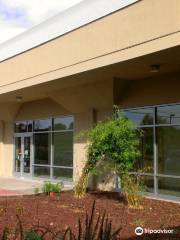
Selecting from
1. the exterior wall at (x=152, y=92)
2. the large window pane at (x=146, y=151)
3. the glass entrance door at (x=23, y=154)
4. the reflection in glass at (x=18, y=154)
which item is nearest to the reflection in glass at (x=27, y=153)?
the glass entrance door at (x=23, y=154)

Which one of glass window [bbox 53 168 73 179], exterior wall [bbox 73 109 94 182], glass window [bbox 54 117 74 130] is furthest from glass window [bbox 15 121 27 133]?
exterior wall [bbox 73 109 94 182]

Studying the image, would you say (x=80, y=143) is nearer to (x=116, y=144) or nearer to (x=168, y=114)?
(x=168, y=114)

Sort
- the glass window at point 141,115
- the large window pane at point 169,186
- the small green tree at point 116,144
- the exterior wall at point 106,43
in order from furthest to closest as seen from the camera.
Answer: the glass window at point 141,115 < the large window pane at point 169,186 < the small green tree at point 116,144 < the exterior wall at point 106,43

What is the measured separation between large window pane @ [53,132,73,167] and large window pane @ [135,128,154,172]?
507 centimetres

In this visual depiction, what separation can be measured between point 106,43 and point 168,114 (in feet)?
10.7

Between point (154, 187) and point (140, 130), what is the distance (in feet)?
6.67

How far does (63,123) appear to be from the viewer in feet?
67.1

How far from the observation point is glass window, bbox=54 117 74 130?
1991 cm

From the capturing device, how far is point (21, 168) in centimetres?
2384

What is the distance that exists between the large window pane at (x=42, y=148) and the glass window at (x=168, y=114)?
26.7 ft

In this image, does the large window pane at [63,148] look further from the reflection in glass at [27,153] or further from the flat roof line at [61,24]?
the flat roof line at [61,24]

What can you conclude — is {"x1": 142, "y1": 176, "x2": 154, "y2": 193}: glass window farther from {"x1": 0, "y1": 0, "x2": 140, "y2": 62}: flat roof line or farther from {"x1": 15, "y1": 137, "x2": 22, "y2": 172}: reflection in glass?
{"x1": 15, "y1": 137, "x2": 22, "y2": 172}: reflection in glass

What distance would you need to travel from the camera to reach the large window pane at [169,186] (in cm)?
1397

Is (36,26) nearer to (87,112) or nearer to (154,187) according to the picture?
(87,112)
